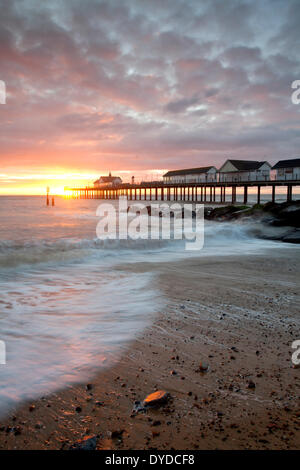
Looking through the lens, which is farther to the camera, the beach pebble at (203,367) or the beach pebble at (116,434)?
the beach pebble at (203,367)

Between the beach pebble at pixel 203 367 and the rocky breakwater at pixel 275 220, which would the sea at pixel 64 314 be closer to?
the beach pebble at pixel 203 367

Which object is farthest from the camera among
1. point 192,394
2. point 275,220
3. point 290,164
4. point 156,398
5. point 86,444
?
point 290,164

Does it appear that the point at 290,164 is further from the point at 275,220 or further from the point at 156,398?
the point at 156,398

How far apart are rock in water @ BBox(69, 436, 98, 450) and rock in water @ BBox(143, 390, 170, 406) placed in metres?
0.49

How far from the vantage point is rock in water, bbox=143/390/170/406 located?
2.31 m

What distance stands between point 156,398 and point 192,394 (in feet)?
1.09

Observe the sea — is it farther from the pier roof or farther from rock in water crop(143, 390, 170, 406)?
the pier roof

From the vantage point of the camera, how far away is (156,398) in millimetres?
2334

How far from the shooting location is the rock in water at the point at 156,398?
2.31 meters

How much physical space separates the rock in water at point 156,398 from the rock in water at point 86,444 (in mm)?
491

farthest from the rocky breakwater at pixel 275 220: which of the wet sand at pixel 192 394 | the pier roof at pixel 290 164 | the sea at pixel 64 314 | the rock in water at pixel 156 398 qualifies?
the pier roof at pixel 290 164

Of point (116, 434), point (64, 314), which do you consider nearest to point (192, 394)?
point (116, 434)
